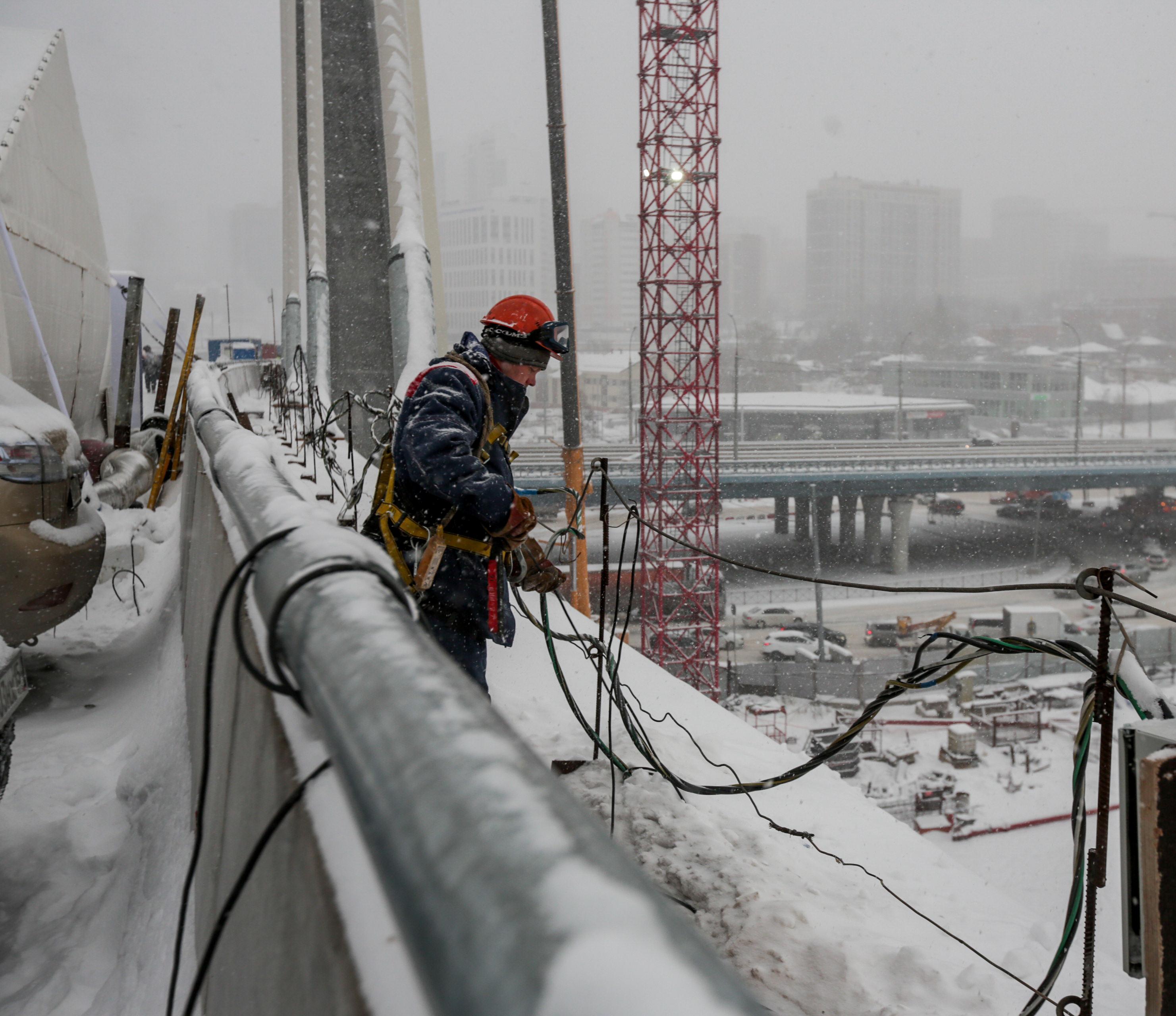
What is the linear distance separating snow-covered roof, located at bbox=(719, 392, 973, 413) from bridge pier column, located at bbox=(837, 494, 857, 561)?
1553 cm

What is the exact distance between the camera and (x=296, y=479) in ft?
14.5

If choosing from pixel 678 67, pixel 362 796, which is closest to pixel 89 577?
pixel 362 796

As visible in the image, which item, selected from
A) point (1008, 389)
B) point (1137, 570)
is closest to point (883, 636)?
point (1137, 570)

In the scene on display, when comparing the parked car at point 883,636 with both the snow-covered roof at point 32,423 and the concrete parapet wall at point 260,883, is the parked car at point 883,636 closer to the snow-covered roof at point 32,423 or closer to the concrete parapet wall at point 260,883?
the snow-covered roof at point 32,423

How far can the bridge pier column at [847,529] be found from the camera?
55469 mm

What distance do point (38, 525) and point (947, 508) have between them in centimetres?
6611

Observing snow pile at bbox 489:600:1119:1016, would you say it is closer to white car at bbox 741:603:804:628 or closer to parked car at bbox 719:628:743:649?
parked car at bbox 719:628:743:649

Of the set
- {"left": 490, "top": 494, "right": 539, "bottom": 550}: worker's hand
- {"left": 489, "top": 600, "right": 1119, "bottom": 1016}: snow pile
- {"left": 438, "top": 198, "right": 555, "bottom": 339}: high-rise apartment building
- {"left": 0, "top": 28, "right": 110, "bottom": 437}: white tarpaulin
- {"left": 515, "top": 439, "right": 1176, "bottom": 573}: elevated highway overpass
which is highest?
{"left": 438, "top": 198, "right": 555, "bottom": 339}: high-rise apartment building

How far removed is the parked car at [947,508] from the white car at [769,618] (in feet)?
96.1

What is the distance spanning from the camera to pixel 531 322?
155 inches

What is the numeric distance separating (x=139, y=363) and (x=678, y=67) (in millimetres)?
21087

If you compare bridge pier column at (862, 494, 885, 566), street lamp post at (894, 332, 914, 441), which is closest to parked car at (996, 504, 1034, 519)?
street lamp post at (894, 332, 914, 441)

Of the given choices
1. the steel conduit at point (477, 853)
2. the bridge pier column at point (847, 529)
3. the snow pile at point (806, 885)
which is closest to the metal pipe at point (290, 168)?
the snow pile at point (806, 885)

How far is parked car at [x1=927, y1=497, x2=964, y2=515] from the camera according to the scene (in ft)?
213
